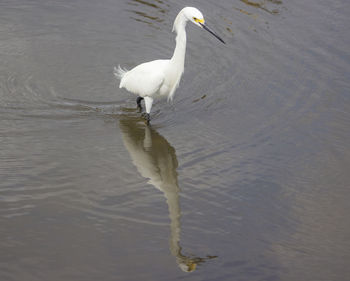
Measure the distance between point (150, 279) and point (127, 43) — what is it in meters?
5.01

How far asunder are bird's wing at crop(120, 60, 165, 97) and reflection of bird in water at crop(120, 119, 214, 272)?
0.41 m

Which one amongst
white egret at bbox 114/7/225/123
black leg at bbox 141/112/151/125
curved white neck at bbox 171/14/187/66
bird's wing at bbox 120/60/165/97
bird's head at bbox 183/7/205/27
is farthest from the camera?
black leg at bbox 141/112/151/125

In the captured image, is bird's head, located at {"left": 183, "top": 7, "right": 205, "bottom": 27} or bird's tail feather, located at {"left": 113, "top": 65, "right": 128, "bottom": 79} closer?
bird's head, located at {"left": 183, "top": 7, "right": 205, "bottom": 27}

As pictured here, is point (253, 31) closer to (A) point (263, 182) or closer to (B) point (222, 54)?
(B) point (222, 54)

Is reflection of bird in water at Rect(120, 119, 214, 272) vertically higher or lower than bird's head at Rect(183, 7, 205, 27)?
lower

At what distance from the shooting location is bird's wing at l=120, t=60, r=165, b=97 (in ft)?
20.6

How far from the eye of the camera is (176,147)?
19.6 feet

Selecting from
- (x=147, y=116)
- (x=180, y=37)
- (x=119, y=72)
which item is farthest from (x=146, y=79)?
(x=119, y=72)

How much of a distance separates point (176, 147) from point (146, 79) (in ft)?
3.20

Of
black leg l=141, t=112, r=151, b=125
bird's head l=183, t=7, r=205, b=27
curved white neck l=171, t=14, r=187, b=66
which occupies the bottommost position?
black leg l=141, t=112, r=151, b=125

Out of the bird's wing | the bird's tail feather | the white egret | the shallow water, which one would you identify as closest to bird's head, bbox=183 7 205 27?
the white egret

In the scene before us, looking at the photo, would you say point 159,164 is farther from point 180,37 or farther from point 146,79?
point 180,37

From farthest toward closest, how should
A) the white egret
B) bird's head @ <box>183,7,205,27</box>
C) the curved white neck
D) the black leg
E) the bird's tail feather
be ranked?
the bird's tail feather
the black leg
the white egret
the curved white neck
bird's head @ <box>183,7,205,27</box>

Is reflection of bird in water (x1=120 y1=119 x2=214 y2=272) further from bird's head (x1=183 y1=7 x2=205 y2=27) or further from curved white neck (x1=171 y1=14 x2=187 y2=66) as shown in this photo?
bird's head (x1=183 y1=7 x2=205 y2=27)
